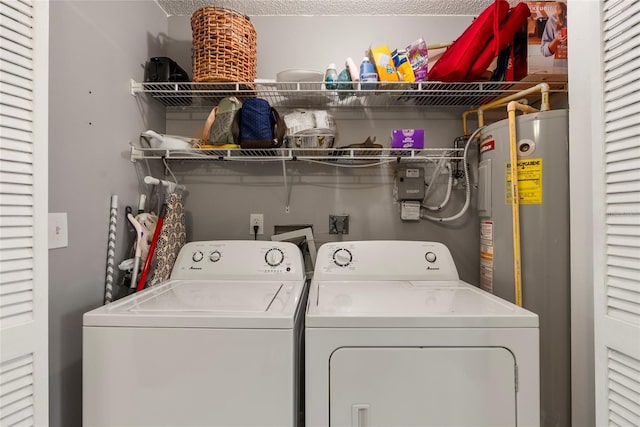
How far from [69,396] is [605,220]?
187 centimetres

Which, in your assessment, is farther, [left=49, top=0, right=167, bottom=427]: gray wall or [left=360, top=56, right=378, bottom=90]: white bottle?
[left=360, top=56, right=378, bottom=90]: white bottle

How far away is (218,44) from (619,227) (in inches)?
65.3

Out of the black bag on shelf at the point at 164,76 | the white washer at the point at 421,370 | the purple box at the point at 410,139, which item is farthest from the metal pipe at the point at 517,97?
the black bag on shelf at the point at 164,76

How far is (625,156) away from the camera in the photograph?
0.80 metres

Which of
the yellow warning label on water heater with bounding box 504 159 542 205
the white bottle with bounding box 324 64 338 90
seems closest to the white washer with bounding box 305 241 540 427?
the yellow warning label on water heater with bounding box 504 159 542 205

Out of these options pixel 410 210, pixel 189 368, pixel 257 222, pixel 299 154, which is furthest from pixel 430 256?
pixel 189 368

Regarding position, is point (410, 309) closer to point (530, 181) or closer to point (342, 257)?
point (342, 257)

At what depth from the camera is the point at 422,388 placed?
0.94 metres

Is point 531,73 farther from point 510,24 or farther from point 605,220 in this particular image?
point 605,220

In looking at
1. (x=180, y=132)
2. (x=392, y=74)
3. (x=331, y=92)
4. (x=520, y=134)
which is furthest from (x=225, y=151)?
(x=520, y=134)

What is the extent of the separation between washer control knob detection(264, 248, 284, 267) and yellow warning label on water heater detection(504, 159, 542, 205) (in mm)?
1136

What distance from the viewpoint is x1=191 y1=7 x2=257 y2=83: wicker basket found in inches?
57.6

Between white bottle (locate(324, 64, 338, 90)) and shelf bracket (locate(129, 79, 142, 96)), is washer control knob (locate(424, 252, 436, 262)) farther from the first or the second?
shelf bracket (locate(129, 79, 142, 96))

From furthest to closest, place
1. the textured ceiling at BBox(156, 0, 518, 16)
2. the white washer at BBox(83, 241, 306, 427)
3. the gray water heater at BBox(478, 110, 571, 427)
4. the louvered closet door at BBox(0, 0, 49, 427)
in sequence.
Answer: the textured ceiling at BBox(156, 0, 518, 16), the gray water heater at BBox(478, 110, 571, 427), the white washer at BBox(83, 241, 306, 427), the louvered closet door at BBox(0, 0, 49, 427)
